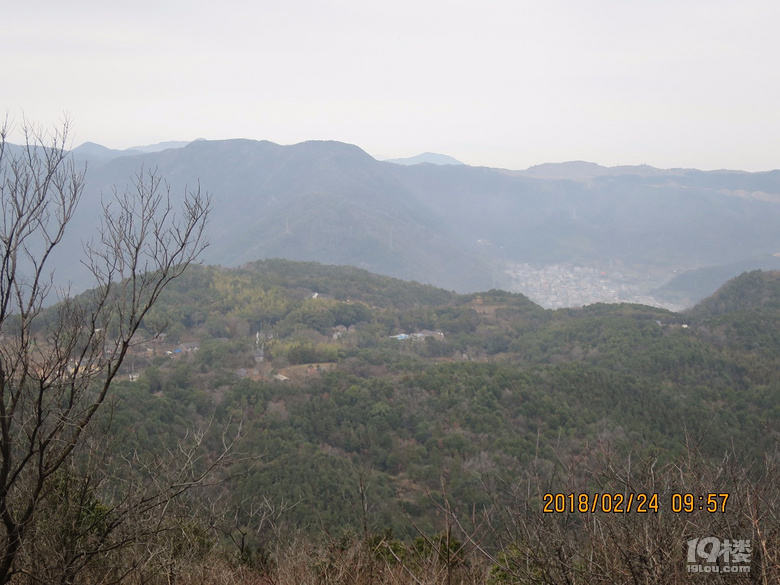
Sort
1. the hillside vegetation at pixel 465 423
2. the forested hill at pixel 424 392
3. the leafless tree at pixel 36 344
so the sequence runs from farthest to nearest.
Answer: the forested hill at pixel 424 392 < the hillside vegetation at pixel 465 423 < the leafless tree at pixel 36 344

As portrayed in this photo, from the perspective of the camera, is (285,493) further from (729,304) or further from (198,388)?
(729,304)

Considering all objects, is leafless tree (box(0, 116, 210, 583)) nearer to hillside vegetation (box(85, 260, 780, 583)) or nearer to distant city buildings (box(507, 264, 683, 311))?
hillside vegetation (box(85, 260, 780, 583))

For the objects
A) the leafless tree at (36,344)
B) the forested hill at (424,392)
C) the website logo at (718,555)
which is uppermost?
the leafless tree at (36,344)

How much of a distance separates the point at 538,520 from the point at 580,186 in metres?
176

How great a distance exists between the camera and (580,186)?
16488 cm

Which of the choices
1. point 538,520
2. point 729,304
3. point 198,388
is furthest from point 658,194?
point 538,520

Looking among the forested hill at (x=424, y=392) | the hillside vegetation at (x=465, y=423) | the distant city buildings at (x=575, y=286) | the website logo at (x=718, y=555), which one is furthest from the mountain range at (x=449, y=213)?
the website logo at (x=718, y=555)

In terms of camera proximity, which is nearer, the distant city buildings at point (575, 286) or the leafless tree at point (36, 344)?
the leafless tree at point (36, 344)

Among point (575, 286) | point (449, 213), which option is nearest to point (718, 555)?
point (575, 286)

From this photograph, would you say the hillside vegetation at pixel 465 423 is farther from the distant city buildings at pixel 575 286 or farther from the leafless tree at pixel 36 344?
the distant city buildings at pixel 575 286

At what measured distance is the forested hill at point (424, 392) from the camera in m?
14.2

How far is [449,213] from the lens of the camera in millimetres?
148750

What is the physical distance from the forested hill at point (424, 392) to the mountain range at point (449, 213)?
55.9m

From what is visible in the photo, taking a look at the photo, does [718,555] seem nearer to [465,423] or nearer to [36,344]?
[36,344]
